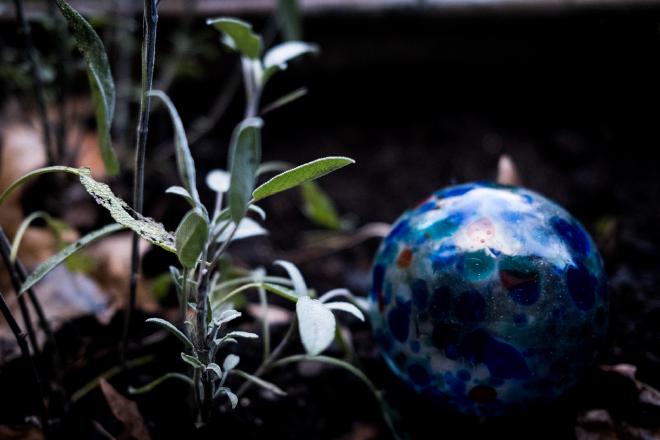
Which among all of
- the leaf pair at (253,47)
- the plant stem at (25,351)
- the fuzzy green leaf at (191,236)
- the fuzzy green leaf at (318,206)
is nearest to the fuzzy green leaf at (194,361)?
the fuzzy green leaf at (191,236)

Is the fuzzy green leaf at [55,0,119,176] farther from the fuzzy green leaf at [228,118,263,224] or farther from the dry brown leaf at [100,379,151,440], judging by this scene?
the dry brown leaf at [100,379,151,440]

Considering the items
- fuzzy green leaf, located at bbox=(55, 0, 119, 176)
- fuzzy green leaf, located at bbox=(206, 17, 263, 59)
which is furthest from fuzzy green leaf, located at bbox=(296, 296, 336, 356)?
fuzzy green leaf, located at bbox=(206, 17, 263, 59)

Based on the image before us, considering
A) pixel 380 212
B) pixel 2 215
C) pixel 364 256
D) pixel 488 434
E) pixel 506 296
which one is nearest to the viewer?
pixel 506 296

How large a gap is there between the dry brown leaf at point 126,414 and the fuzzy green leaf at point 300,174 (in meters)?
0.42

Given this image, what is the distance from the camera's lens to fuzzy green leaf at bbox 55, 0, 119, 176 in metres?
0.71

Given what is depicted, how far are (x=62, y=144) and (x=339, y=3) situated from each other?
0.89m

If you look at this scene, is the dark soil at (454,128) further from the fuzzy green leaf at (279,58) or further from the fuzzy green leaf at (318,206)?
the fuzzy green leaf at (279,58)

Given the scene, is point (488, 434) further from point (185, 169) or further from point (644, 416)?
point (185, 169)

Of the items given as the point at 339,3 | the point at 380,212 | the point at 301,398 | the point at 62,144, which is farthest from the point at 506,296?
the point at 339,3

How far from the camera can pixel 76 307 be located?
107cm

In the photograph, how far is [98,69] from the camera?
2.44 ft

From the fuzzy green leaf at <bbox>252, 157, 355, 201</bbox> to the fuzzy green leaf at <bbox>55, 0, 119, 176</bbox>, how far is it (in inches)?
10.1

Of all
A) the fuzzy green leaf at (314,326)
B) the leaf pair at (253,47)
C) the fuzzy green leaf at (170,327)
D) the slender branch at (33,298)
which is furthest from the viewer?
the leaf pair at (253,47)

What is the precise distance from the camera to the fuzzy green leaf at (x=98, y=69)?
2.32 feet
